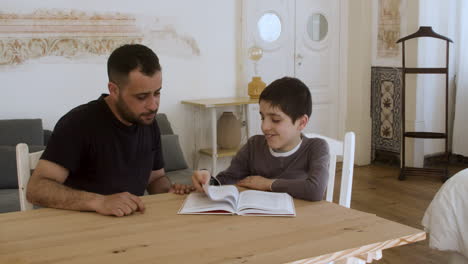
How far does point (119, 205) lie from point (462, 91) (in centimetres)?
500

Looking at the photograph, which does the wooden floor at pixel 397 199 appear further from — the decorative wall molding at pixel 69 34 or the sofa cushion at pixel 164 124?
the decorative wall molding at pixel 69 34

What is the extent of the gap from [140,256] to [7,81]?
347cm

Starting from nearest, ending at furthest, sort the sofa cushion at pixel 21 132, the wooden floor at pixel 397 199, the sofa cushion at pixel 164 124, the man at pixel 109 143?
the man at pixel 109 143
the wooden floor at pixel 397 199
the sofa cushion at pixel 21 132
the sofa cushion at pixel 164 124

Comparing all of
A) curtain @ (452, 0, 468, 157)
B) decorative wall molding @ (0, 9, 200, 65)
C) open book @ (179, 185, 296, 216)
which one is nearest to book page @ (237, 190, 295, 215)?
open book @ (179, 185, 296, 216)

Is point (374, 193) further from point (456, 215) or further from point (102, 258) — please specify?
point (102, 258)

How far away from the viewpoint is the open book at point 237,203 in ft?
6.32

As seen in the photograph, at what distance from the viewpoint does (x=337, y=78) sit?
6.36 m

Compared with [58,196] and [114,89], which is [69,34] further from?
[58,196]

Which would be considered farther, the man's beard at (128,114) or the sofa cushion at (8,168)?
the sofa cushion at (8,168)

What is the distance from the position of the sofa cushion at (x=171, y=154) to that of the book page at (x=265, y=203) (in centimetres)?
252

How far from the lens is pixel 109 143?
7.43 feet

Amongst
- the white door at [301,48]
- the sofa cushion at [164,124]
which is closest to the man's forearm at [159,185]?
the sofa cushion at [164,124]

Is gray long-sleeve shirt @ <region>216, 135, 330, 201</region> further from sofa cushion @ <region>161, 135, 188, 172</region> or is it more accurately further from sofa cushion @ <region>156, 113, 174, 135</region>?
sofa cushion @ <region>156, 113, 174, 135</region>

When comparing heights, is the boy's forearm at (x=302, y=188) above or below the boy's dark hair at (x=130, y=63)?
below
